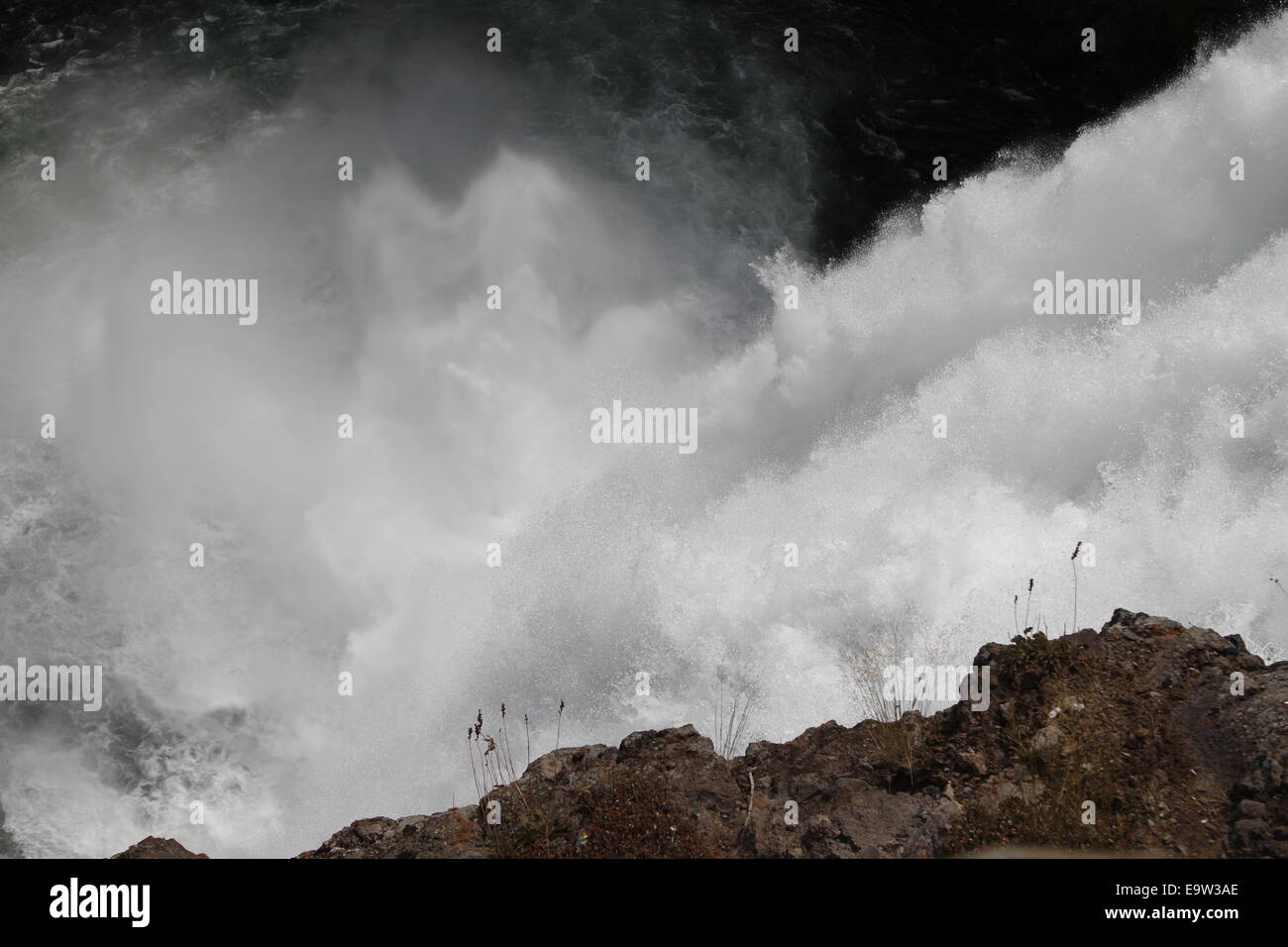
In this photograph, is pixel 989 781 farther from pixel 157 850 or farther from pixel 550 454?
pixel 550 454

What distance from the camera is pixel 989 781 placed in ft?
26.8

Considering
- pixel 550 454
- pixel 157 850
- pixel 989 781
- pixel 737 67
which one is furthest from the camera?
pixel 737 67

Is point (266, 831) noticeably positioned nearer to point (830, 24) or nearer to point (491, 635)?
point (491, 635)

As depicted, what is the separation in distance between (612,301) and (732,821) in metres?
14.3

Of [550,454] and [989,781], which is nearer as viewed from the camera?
[989,781]

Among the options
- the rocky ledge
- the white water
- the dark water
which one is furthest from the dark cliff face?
the dark water

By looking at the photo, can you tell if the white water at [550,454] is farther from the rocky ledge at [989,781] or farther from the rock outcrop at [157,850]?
the rock outcrop at [157,850]

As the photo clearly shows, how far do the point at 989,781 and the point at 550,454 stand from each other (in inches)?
484

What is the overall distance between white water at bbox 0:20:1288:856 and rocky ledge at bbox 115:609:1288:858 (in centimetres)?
509

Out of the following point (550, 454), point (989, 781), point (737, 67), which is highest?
point (737, 67)

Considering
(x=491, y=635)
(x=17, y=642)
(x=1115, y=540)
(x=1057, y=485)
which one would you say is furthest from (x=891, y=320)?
(x=17, y=642)

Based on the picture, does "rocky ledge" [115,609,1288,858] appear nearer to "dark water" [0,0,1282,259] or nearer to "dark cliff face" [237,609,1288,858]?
"dark cliff face" [237,609,1288,858]

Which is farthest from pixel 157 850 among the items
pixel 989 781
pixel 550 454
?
pixel 550 454

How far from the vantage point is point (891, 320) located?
736 inches
